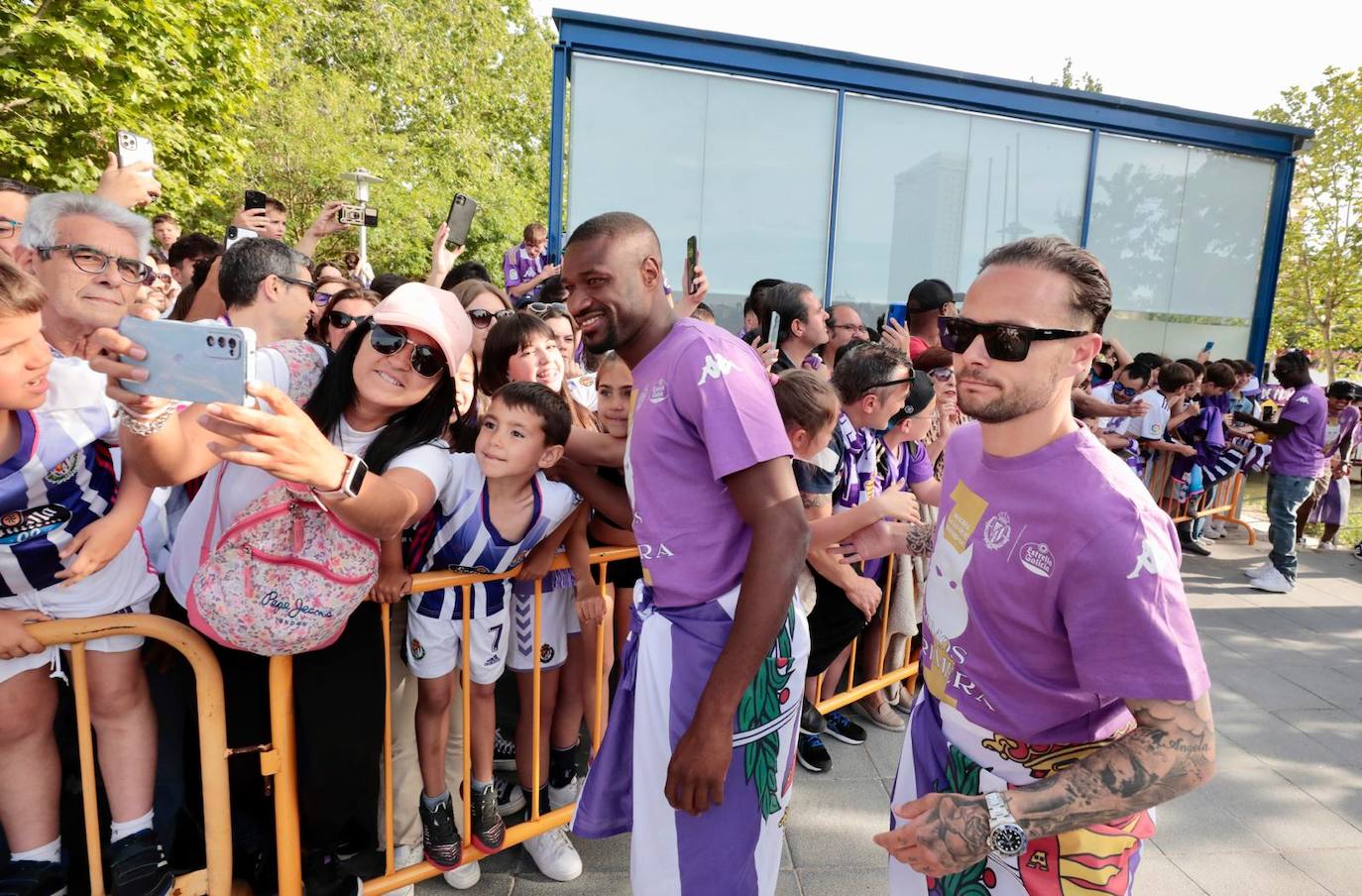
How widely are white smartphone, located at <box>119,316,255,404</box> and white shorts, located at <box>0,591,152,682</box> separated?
1.15m

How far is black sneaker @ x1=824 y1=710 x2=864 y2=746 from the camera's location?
158 inches

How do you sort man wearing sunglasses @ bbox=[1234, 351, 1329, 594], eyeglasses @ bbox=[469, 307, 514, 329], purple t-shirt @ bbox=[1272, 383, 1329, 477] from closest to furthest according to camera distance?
eyeglasses @ bbox=[469, 307, 514, 329] < man wearing sunglasses @ bbox=[1234, 351, 1329, 594] < purple t-shirt @ bbox=[1272, 383, 1329, 477]

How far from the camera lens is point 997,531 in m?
1.65

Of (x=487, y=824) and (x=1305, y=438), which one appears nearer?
(x=487, y=824)

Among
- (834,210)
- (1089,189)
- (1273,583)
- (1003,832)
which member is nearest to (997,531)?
(1003,832)

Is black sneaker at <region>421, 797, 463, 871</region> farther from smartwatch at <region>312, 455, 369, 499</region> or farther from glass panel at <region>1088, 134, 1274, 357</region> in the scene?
glass panel at <region>1088, 134, 1274, 357</region>

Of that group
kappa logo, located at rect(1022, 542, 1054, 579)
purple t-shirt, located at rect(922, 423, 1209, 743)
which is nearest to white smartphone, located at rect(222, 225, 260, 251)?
purple t-shirt, located at rect(922, 423, 1209, 743)

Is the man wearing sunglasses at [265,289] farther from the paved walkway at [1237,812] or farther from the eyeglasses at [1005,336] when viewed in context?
the eyeglasses at [1005,336]

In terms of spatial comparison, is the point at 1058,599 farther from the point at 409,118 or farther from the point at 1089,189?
the point at 409,118

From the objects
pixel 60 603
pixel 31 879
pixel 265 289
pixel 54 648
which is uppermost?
pixel 265 289

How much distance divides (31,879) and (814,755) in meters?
3.11

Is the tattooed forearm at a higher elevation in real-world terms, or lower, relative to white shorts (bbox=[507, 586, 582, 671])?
higher

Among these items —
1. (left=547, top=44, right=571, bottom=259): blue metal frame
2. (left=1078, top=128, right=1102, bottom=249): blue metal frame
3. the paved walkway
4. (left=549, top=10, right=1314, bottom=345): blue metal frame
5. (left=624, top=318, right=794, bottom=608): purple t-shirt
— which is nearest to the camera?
(left=624, top=318, right=794, bottom=608): purple t-shirt

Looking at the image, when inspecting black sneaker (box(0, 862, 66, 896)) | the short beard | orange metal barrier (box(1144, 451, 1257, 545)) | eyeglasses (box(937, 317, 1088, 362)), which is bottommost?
black sneaker (box(0, 862, 66, 896))
